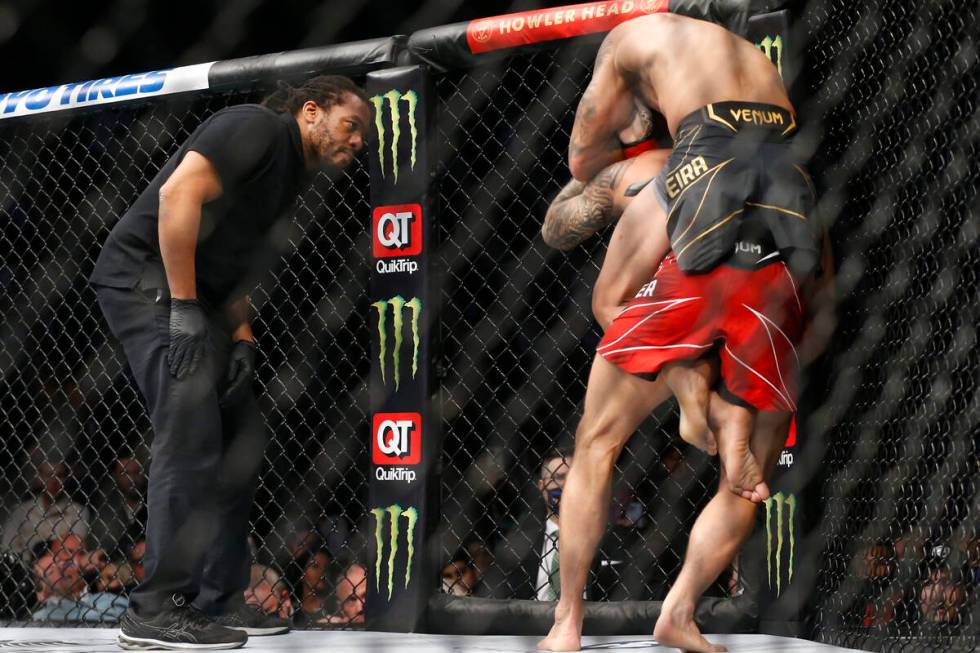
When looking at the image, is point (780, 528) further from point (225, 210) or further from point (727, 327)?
point (225, 210)

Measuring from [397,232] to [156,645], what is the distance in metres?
0.95

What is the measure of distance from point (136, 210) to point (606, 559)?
1341 millimetres

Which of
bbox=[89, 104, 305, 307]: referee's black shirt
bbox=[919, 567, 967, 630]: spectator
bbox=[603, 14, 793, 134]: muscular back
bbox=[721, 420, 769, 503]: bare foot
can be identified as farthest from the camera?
bbox=[919, 567, 967, 630]: spectator

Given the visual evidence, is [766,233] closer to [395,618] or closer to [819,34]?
[819,34]

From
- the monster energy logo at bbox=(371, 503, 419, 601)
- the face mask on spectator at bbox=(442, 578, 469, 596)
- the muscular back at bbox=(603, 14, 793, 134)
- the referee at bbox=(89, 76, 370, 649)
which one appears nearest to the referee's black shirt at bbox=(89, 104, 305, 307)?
the referee at bbox=(89, 76, 370, 649)

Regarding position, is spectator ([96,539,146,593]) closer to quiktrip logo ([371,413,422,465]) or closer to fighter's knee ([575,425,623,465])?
quiktrip logo ([371,413,422,465])

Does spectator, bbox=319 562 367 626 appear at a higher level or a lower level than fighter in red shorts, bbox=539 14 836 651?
lower

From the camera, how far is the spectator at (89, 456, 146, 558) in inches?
122

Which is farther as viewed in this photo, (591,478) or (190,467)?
(190,467)

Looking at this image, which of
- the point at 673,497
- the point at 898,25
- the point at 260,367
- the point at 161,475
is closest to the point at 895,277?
the point at 898,25

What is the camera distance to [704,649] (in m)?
1.82

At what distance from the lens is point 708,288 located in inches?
70.1

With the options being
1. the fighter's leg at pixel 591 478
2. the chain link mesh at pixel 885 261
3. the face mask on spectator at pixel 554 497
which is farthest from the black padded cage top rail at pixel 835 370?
the fighter's leg at pixel 591 478

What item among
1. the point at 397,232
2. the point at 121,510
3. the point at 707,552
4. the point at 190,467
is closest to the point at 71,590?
the point at 121,510
